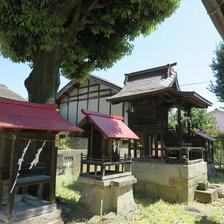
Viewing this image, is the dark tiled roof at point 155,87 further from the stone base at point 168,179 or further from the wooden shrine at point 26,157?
the wooden shrine at point 26,157

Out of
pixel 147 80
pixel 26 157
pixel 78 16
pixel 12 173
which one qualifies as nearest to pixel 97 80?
pixel 147 80

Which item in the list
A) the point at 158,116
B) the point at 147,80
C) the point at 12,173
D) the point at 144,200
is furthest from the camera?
the point at 147,80

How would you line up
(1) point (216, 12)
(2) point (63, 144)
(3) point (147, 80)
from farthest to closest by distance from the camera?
(2) point (63, 144) < (3) point (147, 80) < (1) point (216, 12)

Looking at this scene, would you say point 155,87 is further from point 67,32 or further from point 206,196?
point 67,32

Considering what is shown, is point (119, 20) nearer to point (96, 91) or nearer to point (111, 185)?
point (111, 185)

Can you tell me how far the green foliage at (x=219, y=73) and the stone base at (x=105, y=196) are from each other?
14.2 metres

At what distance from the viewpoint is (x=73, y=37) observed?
348 inches

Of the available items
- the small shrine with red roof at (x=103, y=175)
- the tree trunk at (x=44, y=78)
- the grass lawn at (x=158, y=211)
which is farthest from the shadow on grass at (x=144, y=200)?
the tree trunk at (x=44, y=78)

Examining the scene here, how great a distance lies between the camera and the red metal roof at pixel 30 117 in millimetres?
5669

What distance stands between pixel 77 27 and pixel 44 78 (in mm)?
2142

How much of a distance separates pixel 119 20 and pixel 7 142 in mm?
5896

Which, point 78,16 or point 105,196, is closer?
point 105,196

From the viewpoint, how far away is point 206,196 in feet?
36.2

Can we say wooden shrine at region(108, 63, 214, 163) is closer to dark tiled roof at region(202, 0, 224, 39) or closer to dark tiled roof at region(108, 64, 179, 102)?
dark tiled roof at region(108, 64, 179, 102)
